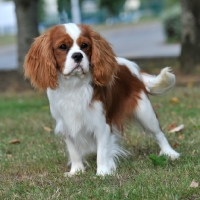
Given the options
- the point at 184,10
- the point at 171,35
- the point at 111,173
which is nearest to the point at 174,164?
the point at 111,173

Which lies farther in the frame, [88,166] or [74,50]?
[88,166]

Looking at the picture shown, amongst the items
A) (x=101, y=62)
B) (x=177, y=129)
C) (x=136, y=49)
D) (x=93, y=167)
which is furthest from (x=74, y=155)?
(x=136, y=49)

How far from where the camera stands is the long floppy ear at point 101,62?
4.98 metres

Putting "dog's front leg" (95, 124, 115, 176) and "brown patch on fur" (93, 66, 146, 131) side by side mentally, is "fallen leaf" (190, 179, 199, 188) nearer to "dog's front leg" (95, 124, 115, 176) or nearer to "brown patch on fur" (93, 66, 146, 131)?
"dog's front leg" (95, 124, 115, 176)

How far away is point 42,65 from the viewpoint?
4.96 m

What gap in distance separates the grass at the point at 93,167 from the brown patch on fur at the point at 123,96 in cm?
44

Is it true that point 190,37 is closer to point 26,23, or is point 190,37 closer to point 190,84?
point 190,84

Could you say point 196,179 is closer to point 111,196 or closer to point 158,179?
point 158,179

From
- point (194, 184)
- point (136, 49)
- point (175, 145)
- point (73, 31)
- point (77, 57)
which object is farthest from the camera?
point (136, 49)

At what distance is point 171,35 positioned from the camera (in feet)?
92.4

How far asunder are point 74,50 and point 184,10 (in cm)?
723

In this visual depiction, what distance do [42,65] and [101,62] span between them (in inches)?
20.7

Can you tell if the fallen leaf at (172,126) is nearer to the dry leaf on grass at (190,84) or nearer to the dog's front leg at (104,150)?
the dog's front leg at (104,150)

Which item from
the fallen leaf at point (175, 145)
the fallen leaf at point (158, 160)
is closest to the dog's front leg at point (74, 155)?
the fallen leaf at point (158, 160)
